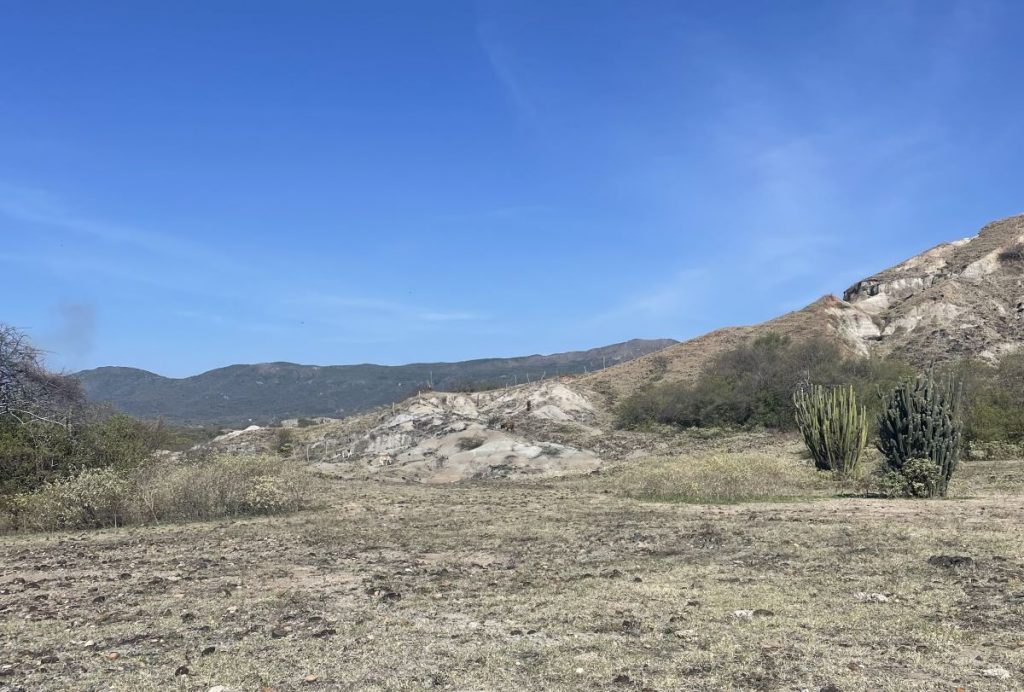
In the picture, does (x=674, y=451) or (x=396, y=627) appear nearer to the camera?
(x=396, y=627)

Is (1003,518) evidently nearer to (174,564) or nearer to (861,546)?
(861,546)

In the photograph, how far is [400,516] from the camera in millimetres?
15484

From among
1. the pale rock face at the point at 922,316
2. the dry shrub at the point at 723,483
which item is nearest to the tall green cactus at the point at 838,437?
the dry shrub at the point at 723,483

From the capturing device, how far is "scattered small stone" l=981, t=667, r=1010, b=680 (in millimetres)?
4902

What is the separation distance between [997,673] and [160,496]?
14483 millimetres

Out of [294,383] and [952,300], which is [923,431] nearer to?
[952,300]

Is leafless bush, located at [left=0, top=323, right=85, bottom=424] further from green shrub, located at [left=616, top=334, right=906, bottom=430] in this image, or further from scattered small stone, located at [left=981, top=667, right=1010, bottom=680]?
green shrub, located at [left=616, top=334, right=906, bottom=430]

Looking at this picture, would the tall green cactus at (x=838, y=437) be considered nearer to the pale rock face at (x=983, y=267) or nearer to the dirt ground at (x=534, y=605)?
the dirt ground at (x=534, y=605)

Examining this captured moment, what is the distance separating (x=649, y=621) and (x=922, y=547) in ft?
15.9

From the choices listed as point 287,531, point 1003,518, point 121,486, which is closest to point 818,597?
point 1003,518

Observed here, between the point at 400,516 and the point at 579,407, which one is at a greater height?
the point at 579,407

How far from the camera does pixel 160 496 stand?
15250mm

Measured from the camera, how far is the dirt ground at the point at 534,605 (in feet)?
17.6

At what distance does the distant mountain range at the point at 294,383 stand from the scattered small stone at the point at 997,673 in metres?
136
